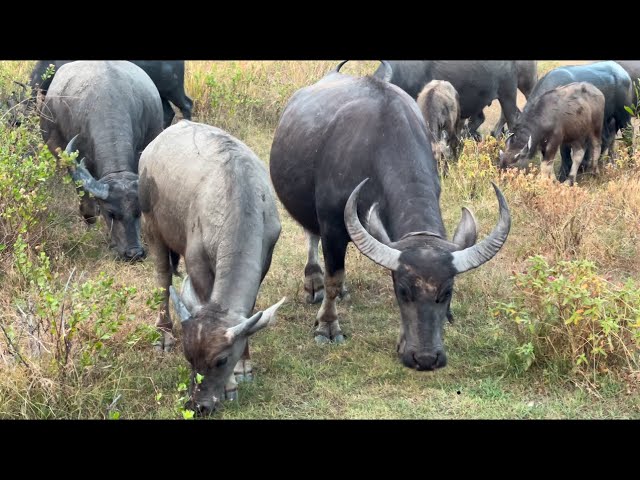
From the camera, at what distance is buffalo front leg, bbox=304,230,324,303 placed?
7125 mm

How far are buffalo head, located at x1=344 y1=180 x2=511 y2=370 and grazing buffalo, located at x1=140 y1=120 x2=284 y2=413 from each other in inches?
29.7

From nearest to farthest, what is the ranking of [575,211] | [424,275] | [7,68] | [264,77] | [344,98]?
1. [424,275]
2. [344,98]
3. [575,211]
4. [7,68]
5. [264,77]

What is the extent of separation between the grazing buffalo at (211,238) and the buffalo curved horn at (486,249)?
1234 mm

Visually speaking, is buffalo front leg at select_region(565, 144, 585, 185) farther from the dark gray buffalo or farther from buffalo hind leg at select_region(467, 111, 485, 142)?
buffalo hind leg at select_region(467, 111, 485, 142)

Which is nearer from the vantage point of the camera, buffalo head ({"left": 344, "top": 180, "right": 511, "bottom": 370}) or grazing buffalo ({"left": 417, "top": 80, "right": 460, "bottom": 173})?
buffalo head ({"left": 344, "top": 180, "right": 511, "bottom": 370})

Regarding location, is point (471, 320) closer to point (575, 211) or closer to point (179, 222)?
point (575, 211)

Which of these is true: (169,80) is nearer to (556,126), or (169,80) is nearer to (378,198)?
(556,126)

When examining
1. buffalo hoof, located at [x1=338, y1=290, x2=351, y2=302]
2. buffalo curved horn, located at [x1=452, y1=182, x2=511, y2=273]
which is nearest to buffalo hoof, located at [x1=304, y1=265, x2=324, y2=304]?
buffalo hoof, located at [x1=338, y1=290, x2=351, y2=302]

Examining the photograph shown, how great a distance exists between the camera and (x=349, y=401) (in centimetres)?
529

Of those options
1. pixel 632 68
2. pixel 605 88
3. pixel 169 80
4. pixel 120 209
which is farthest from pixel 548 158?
pixel 120 209

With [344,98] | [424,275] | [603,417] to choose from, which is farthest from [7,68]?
[603,417]

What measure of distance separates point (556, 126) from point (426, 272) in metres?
6.29

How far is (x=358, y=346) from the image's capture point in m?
6.20

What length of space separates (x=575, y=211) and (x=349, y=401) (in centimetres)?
345
